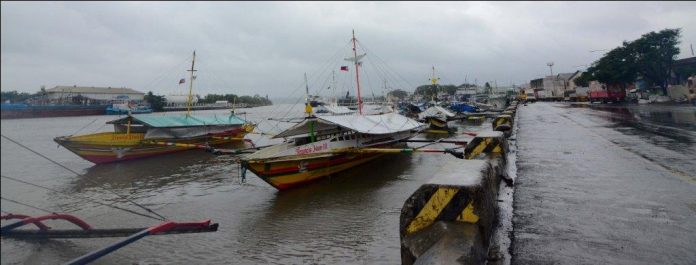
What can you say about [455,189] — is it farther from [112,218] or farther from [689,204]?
[112,218]

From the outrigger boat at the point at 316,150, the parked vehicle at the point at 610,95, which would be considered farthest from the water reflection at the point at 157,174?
the parked vehicle at the point at 610,95

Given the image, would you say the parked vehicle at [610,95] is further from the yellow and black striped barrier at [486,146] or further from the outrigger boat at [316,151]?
the yellow and black striped barrier at [486,146]

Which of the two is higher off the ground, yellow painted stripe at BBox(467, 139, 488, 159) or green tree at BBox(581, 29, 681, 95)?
green tree at BBox(581, 29, 681, 95)

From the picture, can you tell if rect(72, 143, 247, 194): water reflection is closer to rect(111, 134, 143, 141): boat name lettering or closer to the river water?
the river water

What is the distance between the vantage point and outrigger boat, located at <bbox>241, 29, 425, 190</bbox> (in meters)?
12.8

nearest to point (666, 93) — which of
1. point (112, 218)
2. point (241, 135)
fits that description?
point (241, 135)

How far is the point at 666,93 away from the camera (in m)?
44.2

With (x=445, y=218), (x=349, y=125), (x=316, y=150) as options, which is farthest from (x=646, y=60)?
(x=445, y=218)

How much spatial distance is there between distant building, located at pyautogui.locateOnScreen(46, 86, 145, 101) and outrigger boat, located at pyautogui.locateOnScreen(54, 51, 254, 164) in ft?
286

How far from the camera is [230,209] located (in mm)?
11328

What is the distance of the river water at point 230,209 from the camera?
756 cm

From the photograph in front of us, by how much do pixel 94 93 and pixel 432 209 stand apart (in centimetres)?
12090

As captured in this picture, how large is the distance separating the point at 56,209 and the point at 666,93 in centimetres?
5670

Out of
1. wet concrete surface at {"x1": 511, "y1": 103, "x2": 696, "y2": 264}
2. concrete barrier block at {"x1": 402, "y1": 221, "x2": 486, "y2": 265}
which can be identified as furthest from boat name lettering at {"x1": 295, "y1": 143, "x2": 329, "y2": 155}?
concrete barrier block at {"x1": 402, "y1": 221, "x2": 486, "y2": 265}
